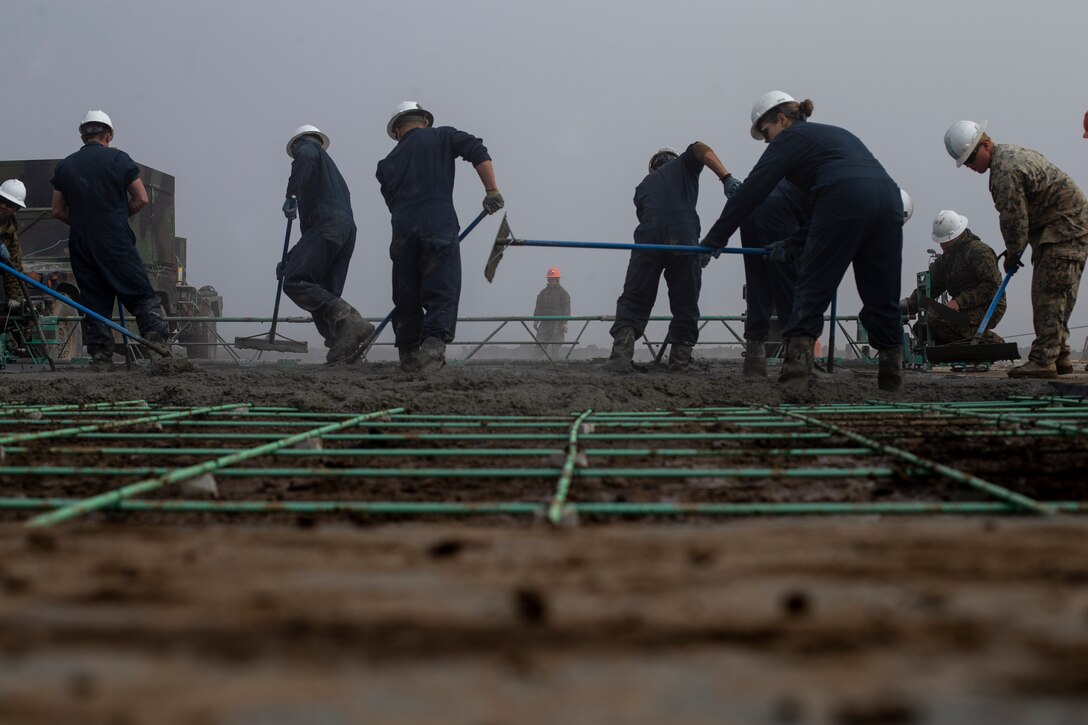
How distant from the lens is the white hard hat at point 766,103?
5055mm

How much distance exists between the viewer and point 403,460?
7.46ft

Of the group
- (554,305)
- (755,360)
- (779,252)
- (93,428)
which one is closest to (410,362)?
(755,360)

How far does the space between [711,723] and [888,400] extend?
3.74m

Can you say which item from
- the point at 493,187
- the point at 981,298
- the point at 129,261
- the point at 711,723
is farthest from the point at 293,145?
the point at 711,723

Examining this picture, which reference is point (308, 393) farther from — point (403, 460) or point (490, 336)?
point (490, 336)

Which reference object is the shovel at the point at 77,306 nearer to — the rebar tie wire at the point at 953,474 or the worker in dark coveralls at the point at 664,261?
the worker in dark coveralls at the point at 664,261

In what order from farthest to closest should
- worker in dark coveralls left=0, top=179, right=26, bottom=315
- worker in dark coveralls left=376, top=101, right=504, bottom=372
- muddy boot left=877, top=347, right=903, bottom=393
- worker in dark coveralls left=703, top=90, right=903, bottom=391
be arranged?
1. worker in dark coveralls left=0, top=179, right=26, bottom=315
2. worker in dark coveralls left=376, top=101, right=504, bottom=372
3. muddy boot left=877, top=347, right=903, bottom=393
4. worker in dark coveralls left=703, top=90, right=903, bottom=391

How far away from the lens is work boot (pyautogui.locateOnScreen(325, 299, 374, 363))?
634cm

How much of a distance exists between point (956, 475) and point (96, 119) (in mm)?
6511

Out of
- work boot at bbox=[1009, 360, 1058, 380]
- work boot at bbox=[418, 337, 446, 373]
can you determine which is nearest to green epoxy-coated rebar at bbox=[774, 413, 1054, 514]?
work boot at bbox=[418, 337, 446, 373]

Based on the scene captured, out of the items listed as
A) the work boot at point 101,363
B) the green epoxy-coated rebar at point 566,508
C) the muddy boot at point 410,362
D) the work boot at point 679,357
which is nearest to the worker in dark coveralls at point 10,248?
the work boot at point 101,363

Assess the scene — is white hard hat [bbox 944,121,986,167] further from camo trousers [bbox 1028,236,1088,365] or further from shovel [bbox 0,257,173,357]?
shovel [bbox 0,257,173,357]

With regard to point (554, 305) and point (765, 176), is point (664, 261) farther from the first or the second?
point (554, 305)

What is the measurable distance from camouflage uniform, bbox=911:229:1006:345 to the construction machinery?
351 inches
